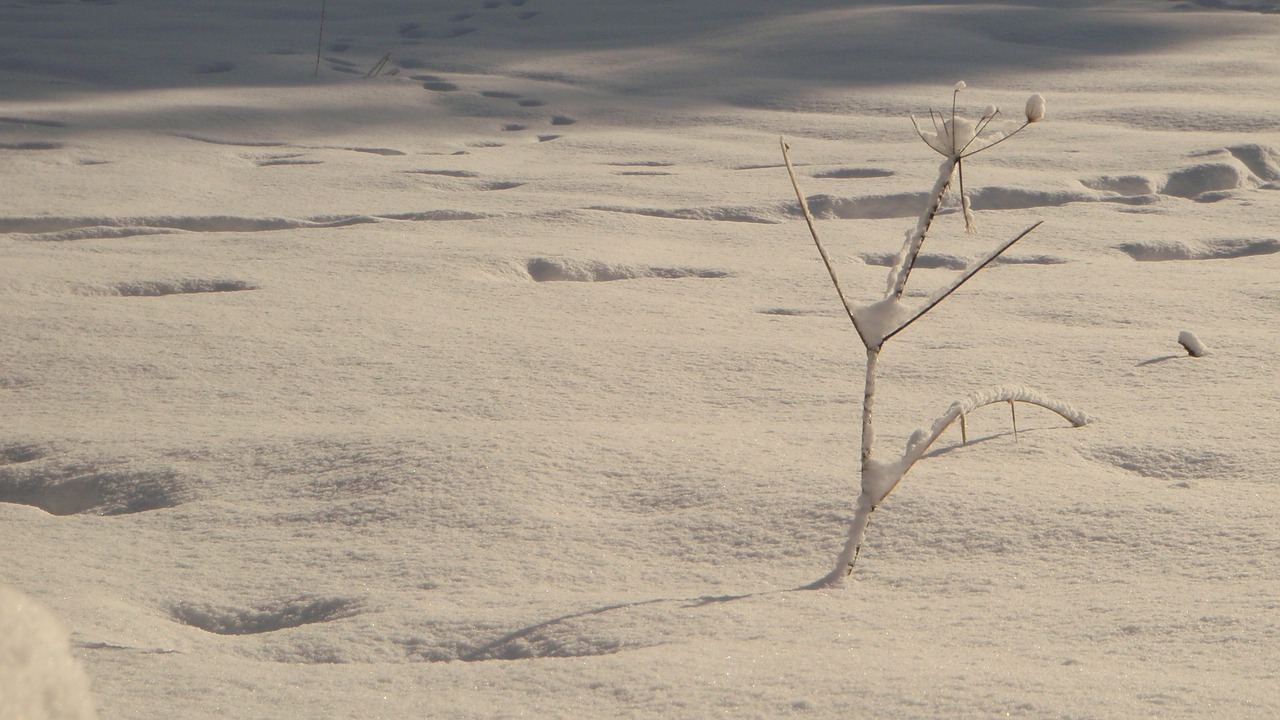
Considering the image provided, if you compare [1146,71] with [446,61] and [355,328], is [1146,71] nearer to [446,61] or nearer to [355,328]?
[446,61]

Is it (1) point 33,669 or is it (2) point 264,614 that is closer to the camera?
(1) point 33,669

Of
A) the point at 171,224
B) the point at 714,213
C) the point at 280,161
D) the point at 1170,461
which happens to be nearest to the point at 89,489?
the point at 1170,461

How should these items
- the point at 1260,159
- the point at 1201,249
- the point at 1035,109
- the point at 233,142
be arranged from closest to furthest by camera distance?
1. the point at 1035,109
2. the point at 1201,249
3. the point at 1260,159
4. the point at 233,142

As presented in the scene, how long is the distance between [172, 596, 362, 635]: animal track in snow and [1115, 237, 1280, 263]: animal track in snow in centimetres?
161

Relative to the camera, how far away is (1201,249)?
2.16 metres

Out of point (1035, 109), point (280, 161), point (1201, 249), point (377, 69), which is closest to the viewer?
point (1035, 109)

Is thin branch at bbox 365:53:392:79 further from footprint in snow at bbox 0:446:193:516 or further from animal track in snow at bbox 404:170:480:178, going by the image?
footprint in snow at bbox 0:446:193:516

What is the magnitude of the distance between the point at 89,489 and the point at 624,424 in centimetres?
53

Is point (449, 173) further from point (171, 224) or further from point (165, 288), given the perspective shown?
point (165, 288)

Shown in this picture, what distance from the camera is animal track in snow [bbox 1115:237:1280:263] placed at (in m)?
2.14

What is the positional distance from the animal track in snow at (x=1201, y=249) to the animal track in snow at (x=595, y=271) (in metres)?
0.71

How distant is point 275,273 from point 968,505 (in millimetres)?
1252

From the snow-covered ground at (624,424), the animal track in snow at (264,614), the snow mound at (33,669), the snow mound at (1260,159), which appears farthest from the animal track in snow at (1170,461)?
the snow mound at (1260,159)

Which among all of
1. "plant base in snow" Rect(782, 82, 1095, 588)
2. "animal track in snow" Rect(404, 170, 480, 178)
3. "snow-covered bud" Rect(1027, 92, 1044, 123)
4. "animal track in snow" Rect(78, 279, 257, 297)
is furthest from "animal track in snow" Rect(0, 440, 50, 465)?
"animal track in snow" Rect(404, 170, 480, 178)
